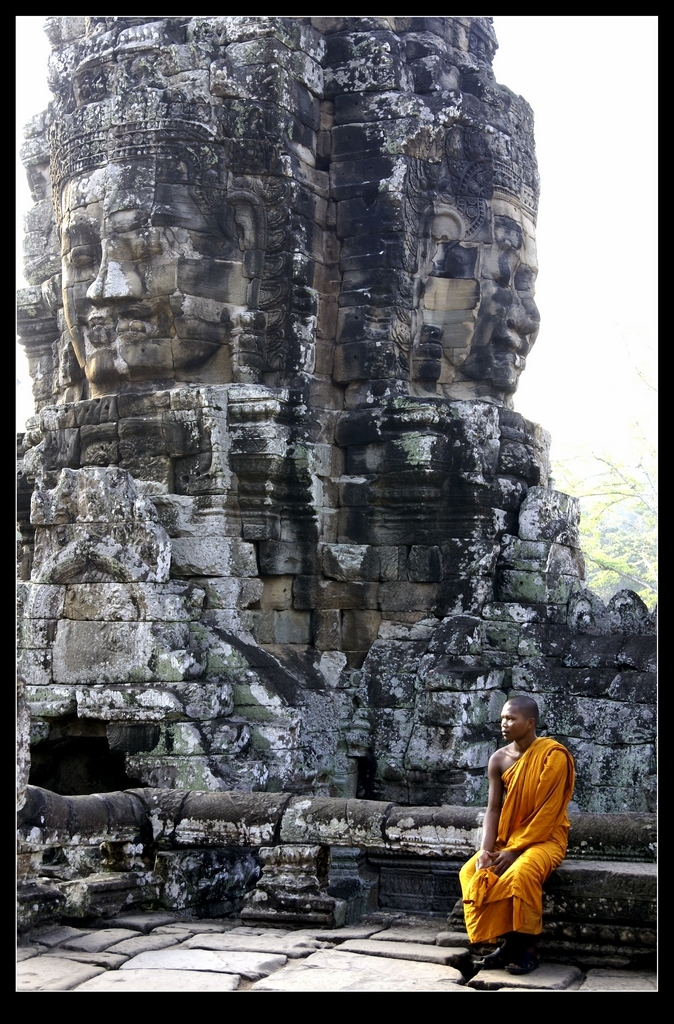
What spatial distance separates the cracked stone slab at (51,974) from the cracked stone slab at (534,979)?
166cm

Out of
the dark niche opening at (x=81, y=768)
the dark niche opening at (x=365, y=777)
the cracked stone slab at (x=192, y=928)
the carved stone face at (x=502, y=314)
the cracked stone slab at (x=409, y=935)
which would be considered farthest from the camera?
the carved stone face at (x=502, y=314)

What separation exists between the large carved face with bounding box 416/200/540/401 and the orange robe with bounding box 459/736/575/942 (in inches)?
191

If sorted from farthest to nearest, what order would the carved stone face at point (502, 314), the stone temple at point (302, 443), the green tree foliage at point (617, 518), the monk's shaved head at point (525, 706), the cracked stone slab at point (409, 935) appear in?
the green tree foliage at point (617, 518) → the carved stone face at point (502, 314) → the stone temple at point (302, 443) → the cracked stone slab at point (409, 935) → the monk's shaved head at point (525, 706)

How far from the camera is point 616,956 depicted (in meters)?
6.17

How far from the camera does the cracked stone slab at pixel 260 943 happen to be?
6.40 meters

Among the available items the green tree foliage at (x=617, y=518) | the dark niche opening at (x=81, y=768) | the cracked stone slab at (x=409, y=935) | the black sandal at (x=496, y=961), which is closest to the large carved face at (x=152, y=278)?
the dark niche opening at (x=81, y=768)

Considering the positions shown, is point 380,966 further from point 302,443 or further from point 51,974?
point 302,443

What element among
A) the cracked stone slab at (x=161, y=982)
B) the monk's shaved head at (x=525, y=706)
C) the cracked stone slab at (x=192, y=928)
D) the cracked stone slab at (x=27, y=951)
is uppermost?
the monk's shaved head at (x=525, y=706)

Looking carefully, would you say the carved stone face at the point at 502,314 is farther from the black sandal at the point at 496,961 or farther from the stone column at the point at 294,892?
the black sandal at the point at 496,961

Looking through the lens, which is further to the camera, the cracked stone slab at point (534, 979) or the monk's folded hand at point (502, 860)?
the monk's folded hand at point (502, 860)

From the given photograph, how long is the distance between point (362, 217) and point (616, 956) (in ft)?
20.7

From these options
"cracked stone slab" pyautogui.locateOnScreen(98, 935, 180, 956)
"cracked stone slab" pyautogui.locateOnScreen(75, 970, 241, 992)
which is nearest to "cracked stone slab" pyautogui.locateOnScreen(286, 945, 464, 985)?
"cracked stone slab" pyautogui.locateOnScreen(75, 970, 241, 992)
